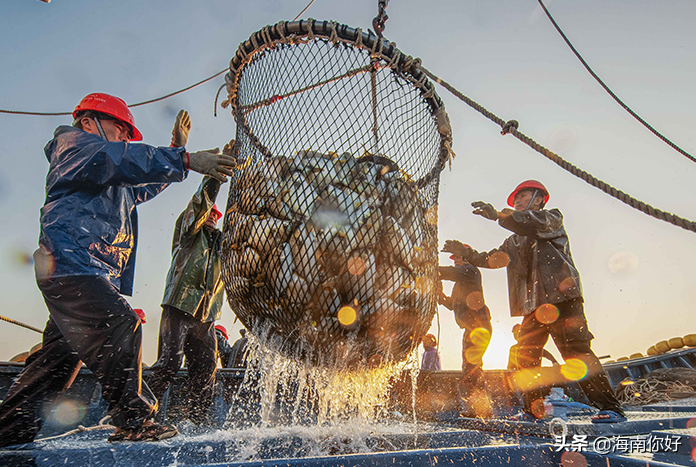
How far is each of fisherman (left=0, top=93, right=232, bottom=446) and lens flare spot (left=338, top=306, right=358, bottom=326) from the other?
78 cm

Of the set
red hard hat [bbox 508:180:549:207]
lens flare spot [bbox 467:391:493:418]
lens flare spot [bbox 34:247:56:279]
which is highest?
red hard hat [bbox 508:180:549:207]

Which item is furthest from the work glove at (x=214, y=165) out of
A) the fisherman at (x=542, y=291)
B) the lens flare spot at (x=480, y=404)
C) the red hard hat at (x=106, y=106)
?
the lens flare spot at (x=480, y=404)

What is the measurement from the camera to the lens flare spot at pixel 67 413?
1859 mm

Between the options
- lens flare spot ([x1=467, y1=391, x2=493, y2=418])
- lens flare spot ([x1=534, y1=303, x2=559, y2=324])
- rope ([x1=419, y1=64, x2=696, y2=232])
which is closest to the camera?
rope ([x1=419, y1=64, x2=696, y2=232])

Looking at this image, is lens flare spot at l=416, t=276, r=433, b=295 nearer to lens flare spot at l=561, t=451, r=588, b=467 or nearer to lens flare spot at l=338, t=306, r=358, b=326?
lens flare spot at l=338, t=306, r=358, b=326

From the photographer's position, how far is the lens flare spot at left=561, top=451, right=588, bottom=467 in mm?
979

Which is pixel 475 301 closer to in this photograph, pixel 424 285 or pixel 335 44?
pixel 424 285

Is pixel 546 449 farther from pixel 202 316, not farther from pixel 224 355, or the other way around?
pixel 224 355

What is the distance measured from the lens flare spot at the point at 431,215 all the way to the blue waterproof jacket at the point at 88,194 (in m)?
1.14

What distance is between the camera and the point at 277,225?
1.35 meters

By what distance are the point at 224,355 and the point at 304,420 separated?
274cm

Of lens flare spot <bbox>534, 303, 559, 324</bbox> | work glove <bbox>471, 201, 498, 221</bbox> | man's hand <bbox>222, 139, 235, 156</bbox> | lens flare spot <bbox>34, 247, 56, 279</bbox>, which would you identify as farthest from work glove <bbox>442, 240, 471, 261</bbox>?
lens flare spot <bbox>34, 247, 56, 279</bbox>

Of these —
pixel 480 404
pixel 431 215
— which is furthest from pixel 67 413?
pixel 480 404

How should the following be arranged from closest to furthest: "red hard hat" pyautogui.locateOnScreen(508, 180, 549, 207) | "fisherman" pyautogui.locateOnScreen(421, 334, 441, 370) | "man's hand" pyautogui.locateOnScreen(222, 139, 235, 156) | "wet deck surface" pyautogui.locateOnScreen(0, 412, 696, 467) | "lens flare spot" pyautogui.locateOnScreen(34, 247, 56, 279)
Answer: "wet deck surface" pyautogui.locateOnScreen(0, 412, 696, 467) < "lens flare spot" pyautogui.locateOnScreen(34, 247, 56, 279) < "man's hand" pyautogui.locateOnScreen(222, 139, 235, 156) < "red hard hat" pyautogui.locateOnScreen(508, 180, 549, 207) < "fisherman" pyautogui.locateOnScreen(421, 334, 441, 370)
